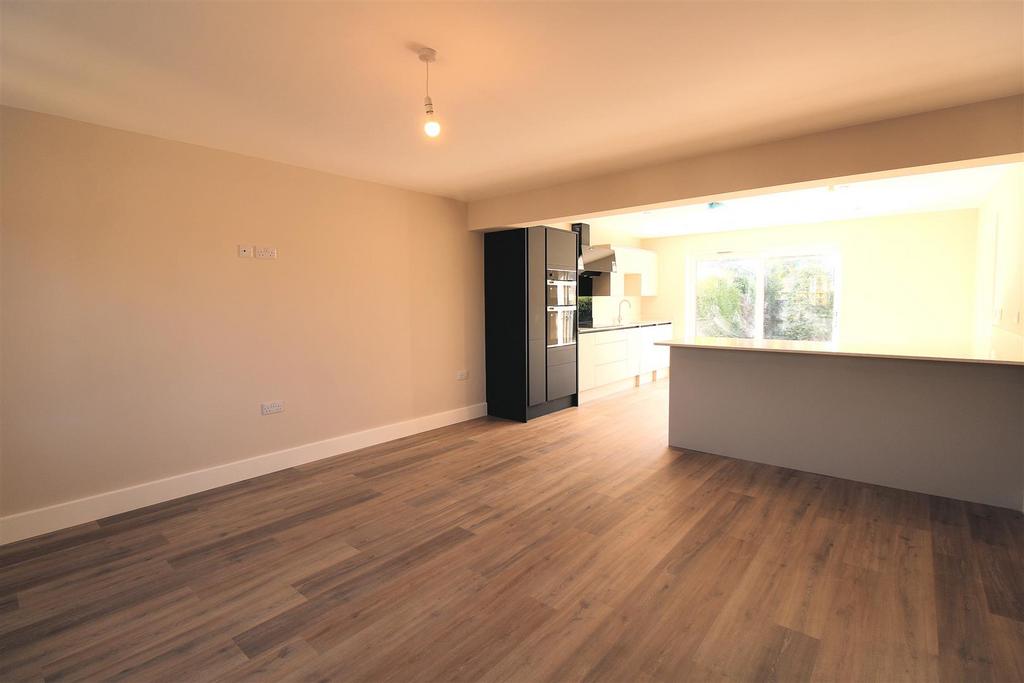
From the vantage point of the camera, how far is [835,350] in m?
3.44

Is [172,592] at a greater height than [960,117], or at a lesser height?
lesser

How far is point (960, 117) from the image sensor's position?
2.77 m

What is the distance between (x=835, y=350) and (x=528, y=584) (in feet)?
9.22

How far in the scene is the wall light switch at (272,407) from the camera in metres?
3.78

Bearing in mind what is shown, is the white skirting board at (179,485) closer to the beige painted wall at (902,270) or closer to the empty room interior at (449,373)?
the empty room interior at (449,373)

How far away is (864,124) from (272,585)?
4.36 m

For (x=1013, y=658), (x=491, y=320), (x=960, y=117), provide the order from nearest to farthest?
(x=1013, y=658)
(x=960, y=117)
(x=491, y=320)

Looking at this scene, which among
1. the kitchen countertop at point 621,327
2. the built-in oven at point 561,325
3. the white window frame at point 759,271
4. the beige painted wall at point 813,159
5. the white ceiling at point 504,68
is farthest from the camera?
the white window frame at point 759,271

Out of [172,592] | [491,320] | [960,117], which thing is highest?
[960,117]

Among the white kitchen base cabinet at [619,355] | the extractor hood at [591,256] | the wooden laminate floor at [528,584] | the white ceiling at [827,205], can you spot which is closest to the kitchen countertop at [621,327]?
the white kitchen base cabinet at [619,355]

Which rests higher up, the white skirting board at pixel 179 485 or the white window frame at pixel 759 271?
the white window frame at pixel 759 271

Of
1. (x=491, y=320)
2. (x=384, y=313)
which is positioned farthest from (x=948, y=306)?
(x=384, y=313)

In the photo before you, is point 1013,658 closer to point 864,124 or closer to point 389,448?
point 864,124

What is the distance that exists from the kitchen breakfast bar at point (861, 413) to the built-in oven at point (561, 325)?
1.60 metres
